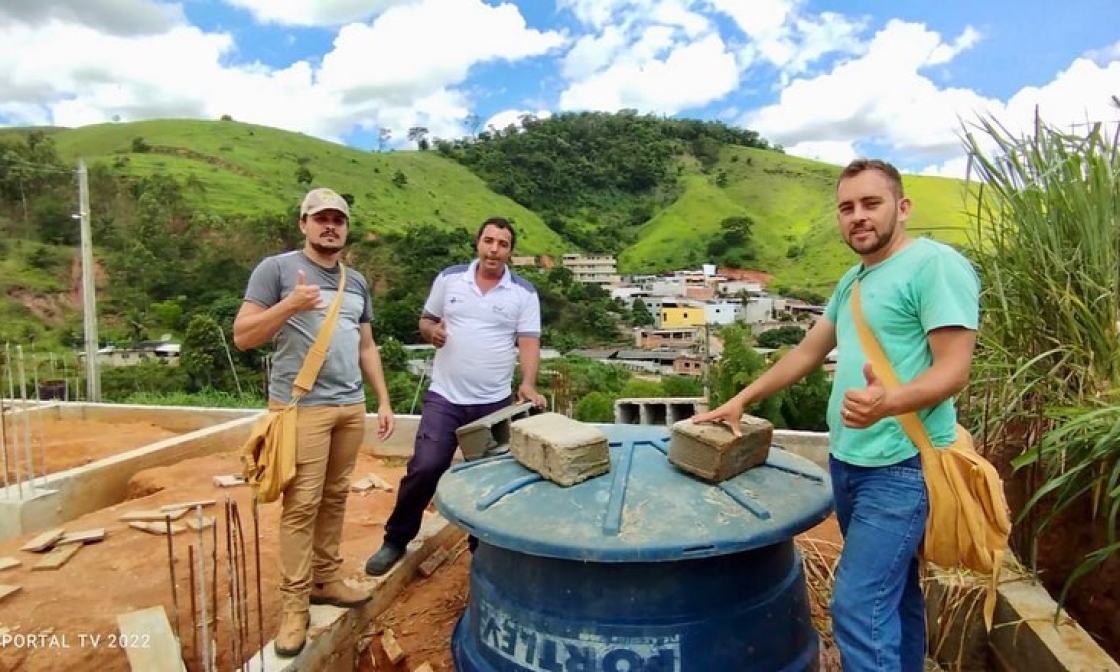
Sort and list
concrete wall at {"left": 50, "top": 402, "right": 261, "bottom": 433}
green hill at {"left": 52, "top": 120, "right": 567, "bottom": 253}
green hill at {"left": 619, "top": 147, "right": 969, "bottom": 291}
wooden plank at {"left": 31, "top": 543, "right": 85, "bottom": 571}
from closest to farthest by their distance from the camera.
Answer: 1. wooden plank at {"left": 31, "top": 543, "right": 85, "bottom": 571}
2. concrete wall at {"left": 50, "top": 402, "right": 261, "bottom": 433}
3. green hill at {"left": 52, "top": 120, "right": 567, "bottom": 253}
4. green hill at {"left": 619, "top": 147, "right": 969, "bottom": 291}

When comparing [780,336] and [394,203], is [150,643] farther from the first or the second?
[394,203]

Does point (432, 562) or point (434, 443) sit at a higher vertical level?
point (434, 443)

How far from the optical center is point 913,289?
191 centimetres

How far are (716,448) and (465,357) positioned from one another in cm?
158

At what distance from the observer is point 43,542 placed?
4.33m

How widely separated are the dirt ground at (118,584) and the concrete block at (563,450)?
4.97 feet

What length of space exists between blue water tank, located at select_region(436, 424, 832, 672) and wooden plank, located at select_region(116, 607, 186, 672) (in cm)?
128

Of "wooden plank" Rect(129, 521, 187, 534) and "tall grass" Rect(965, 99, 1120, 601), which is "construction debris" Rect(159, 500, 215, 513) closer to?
"wooden plank" Rect(129, 521, 187, 534)

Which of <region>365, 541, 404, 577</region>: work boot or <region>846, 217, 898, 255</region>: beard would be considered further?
<region>365, 541, 404, 577</region>: work boot

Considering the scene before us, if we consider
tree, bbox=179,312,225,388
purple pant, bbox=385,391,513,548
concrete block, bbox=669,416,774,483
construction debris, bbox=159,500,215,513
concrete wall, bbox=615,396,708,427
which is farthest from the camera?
tree, bbox=179,312,225,388

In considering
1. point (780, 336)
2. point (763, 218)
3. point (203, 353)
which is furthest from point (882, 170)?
point (763, 218)

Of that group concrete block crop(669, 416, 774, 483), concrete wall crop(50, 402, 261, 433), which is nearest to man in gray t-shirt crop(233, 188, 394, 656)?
concrete block crop(669, 416, 774, 483)

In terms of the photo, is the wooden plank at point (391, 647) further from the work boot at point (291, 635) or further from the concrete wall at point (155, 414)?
the concrete wall at point (155, 414)

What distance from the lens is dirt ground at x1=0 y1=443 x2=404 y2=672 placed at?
3.14 m
